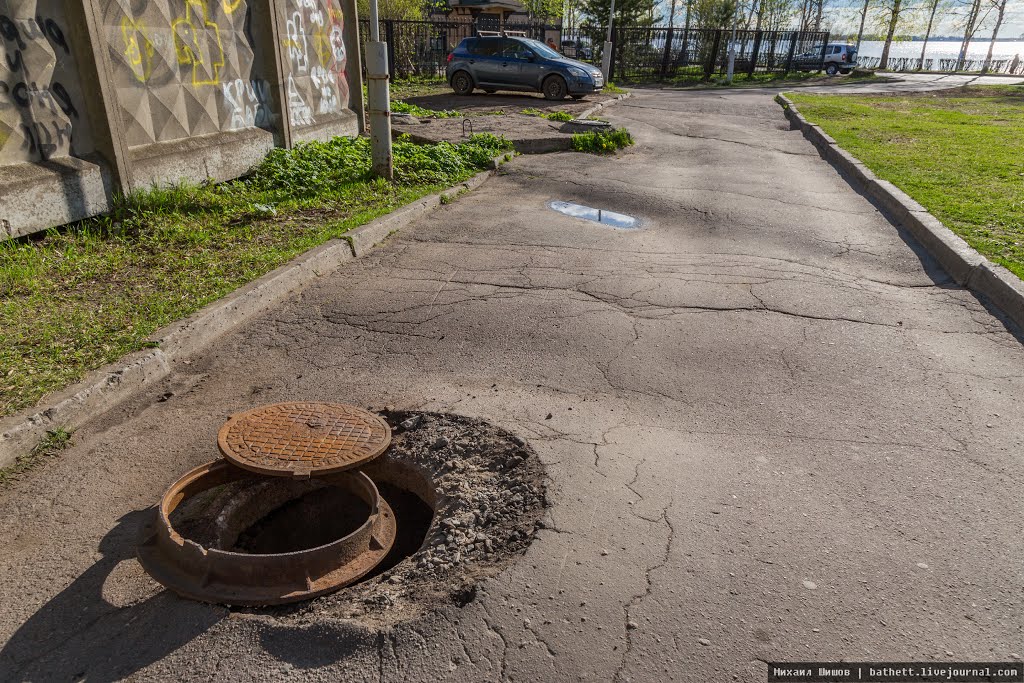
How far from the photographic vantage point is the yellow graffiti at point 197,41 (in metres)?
7.19

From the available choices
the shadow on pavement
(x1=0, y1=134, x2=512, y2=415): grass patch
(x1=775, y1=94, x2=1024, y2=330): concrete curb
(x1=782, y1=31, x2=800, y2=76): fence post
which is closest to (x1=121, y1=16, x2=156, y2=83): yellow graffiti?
(x1=0, y1=134, x2=512, y2=415): grass patch

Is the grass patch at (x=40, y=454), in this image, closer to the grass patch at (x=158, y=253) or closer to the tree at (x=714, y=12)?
the grass patch at (x=158, y=253)

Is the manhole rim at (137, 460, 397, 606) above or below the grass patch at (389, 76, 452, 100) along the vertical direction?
below

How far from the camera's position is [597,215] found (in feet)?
26.5

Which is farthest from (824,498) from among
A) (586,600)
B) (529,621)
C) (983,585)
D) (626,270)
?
(626,270)

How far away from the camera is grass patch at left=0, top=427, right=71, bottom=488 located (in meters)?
3.15

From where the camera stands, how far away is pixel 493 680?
7.18ft

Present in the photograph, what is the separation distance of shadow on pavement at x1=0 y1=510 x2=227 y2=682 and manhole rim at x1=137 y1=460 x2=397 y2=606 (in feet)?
0.20

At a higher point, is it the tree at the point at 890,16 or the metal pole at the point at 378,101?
the tree at the point at 890,16

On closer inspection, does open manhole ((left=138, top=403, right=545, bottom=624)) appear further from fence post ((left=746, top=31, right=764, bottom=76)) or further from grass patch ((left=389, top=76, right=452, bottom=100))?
fence post ((left=746, top=31, right=764, bottom=76))

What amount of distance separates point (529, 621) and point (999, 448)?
2.72 m

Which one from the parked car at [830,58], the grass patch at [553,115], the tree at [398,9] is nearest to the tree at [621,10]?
the parked car at [830,58]

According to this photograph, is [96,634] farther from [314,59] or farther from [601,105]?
[601,105]

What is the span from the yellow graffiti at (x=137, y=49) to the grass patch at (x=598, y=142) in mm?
7144
